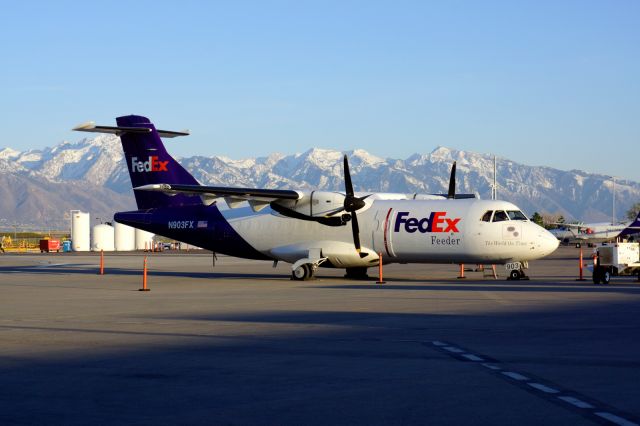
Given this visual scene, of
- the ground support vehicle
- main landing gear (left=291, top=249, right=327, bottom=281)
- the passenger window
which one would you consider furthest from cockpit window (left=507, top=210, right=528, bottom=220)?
main landing gear (left=291, top=249, right=327, bottom=281)

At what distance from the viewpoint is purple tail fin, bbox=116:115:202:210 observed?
126ft

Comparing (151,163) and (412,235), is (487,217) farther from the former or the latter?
(151,163)

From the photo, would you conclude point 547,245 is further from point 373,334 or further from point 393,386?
point 393,386

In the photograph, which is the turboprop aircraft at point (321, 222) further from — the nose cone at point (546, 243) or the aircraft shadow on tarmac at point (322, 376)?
the aircraft shadow on tarmac at point (322, 376)

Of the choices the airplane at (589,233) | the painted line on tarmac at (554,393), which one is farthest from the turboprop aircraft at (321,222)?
the airplane at (589,233)

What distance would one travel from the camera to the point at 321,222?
3538 cm

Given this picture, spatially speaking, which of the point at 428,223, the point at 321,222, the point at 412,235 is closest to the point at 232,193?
the point at 321,222

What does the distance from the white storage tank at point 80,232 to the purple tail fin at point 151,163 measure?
2466 inches

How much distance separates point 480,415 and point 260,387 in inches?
109

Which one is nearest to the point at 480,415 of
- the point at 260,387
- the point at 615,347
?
the point at 260,387

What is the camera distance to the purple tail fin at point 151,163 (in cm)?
3834

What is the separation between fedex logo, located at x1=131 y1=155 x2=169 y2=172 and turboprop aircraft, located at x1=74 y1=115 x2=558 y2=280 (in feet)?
0.14

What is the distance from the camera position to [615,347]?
13797mm

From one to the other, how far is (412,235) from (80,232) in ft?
238
